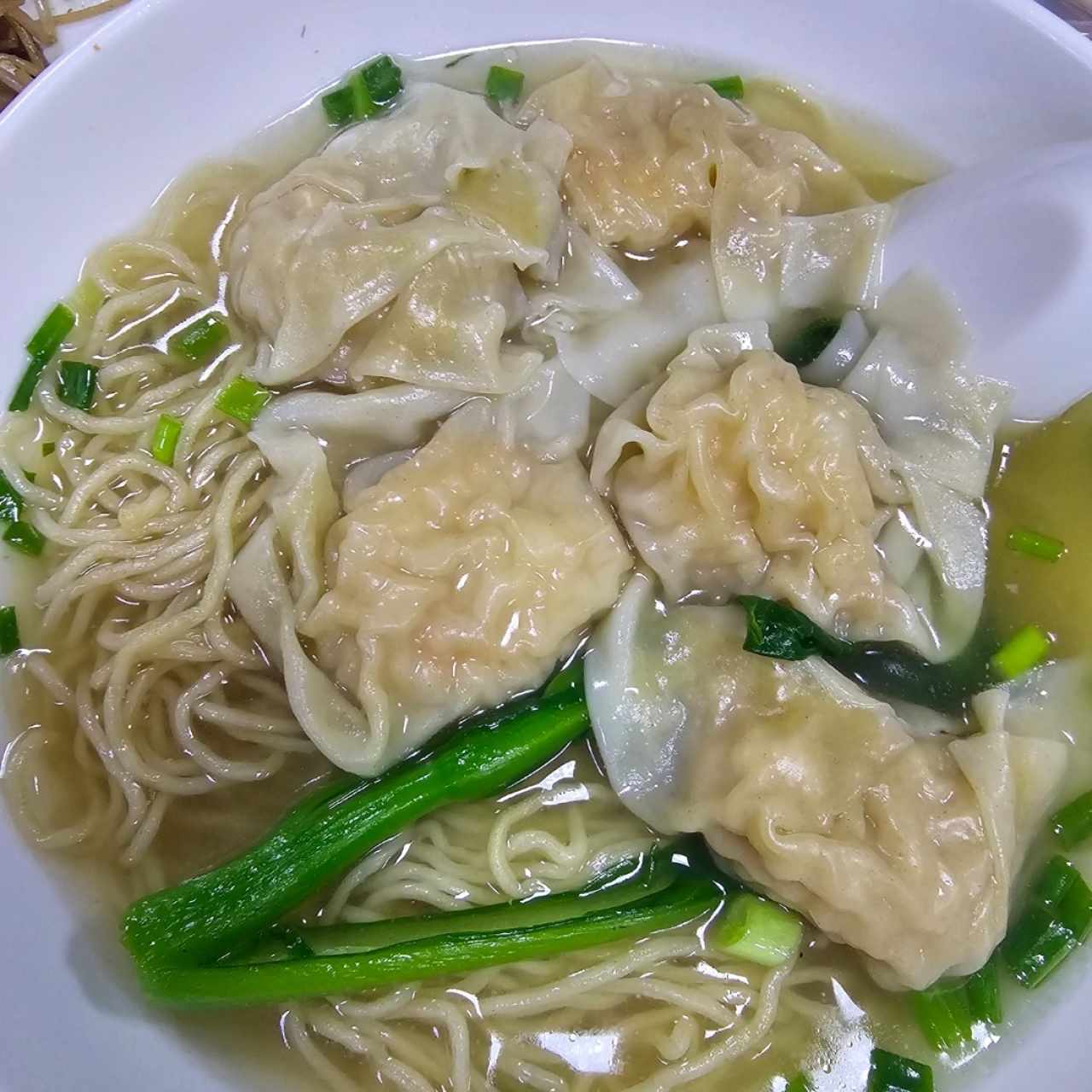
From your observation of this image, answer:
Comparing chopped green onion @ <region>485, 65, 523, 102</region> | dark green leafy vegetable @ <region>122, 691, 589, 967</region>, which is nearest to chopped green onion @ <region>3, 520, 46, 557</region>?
dark green leafy vegetable @ <region>122, 691, 589, 967</region>

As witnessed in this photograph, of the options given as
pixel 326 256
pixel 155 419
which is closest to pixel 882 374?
pixel 326 256

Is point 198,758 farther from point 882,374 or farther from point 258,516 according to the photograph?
point 882,374

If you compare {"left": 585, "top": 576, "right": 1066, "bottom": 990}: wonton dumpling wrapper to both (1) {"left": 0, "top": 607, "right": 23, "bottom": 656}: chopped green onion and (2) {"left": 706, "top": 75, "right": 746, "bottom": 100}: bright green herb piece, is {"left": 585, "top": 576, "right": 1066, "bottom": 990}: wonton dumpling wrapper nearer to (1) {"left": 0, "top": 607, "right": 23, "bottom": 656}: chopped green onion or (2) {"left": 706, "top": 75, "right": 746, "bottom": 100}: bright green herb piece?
(1) {"left": 0, "top": 607, "right": 23, "bottom": 656}: chopped green onion

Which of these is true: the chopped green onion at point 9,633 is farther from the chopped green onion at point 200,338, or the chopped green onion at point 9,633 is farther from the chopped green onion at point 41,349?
the chopped green onion at point 200,338

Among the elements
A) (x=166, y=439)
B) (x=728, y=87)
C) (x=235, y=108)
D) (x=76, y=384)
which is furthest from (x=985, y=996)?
(x=235, y=108)

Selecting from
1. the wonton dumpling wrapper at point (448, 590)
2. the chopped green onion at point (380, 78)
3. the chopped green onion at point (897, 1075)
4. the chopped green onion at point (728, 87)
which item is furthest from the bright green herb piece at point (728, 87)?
the chopped green onion at point (897, 1075)

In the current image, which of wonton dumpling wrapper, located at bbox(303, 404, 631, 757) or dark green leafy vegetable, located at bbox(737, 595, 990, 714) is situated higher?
wonton dumpling wrapper, located at bbox(303, 404, 631, 757)
